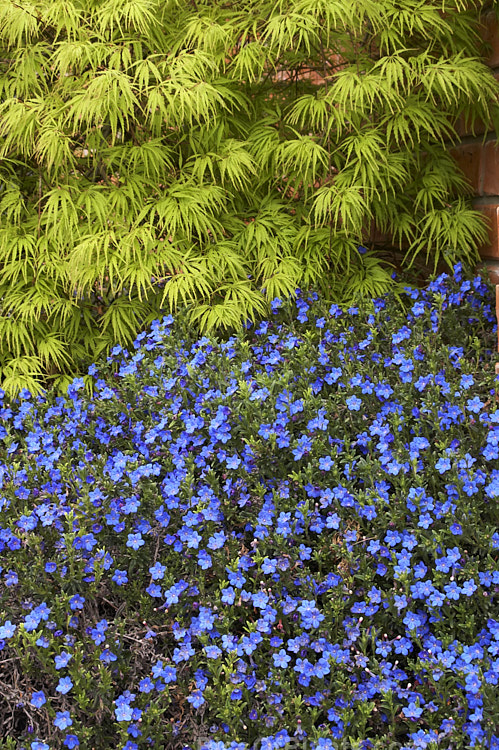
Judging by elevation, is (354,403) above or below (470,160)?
below

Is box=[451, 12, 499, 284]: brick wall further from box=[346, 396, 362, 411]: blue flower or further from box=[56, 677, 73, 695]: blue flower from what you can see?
box=[56, 677, 73, 695]: blue flower

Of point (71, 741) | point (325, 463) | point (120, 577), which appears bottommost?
point (71, 741)

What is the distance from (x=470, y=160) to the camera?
3.14 metres

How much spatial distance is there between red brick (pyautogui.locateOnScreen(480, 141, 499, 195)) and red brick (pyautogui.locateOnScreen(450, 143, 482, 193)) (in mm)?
44

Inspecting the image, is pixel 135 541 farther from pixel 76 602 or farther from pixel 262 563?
pixel 262 563

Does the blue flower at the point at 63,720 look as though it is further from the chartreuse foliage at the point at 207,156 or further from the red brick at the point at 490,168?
the red brick at the point at 490,168

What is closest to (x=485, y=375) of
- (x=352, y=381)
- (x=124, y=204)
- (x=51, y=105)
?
(x=352, y=381)

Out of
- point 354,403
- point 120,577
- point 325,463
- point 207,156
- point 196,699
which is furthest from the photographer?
point 207,156

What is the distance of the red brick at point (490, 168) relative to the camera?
9.61 ft

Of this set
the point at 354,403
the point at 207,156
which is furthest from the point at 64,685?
the point at 207,156

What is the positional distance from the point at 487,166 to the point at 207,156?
1181 millimetres

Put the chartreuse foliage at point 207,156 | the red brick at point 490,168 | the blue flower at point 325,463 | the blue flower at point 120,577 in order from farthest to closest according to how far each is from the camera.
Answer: the red brick at point 490,168
the chartreuse foliage at point 207,156
the blue flower at point 325,463
the blue flower at point 120,577

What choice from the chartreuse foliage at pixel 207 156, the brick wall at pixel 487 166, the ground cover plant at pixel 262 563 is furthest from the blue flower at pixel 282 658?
the brick wall at pixel 487 166

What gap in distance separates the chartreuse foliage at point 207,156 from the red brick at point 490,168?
11 centimetres
